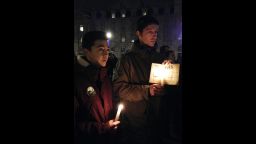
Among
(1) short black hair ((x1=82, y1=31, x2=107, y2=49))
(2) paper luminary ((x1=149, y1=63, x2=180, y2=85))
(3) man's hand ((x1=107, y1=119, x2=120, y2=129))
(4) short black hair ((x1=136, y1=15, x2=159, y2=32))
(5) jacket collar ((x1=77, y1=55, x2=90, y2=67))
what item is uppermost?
(4) short black hair ((x1=136, y1=15, x2=159, y2=32))

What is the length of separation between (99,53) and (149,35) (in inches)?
25.7

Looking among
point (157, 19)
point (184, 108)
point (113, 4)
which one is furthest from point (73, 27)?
point (184, 108)

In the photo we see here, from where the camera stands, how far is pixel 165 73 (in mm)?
3721

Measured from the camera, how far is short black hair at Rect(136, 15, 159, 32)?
378 cm

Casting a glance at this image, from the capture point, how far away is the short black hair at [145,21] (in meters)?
3.78

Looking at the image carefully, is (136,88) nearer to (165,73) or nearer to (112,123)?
(165,73)

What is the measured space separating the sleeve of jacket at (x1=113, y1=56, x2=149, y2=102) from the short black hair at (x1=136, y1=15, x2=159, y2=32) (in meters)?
0.42

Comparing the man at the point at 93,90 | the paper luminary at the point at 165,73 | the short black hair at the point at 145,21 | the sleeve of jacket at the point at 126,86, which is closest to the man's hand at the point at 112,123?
the man at the point at 93,90

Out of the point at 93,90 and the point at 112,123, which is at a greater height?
the point at 93,90

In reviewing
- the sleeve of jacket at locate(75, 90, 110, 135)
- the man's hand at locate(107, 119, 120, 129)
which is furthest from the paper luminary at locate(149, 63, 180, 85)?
the sleeve of jacket at locate(75, 90, 110, 135)

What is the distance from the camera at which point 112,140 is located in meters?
3.90

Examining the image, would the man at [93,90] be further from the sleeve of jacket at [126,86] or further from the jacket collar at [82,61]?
the sleeve of jacket at [126,86]

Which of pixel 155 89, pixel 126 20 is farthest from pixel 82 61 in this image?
pixel 155 89

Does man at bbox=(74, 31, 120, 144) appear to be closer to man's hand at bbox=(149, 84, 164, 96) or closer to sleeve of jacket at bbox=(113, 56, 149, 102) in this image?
sleeve of jacket at bbox=(113, 56, 149, 102)
